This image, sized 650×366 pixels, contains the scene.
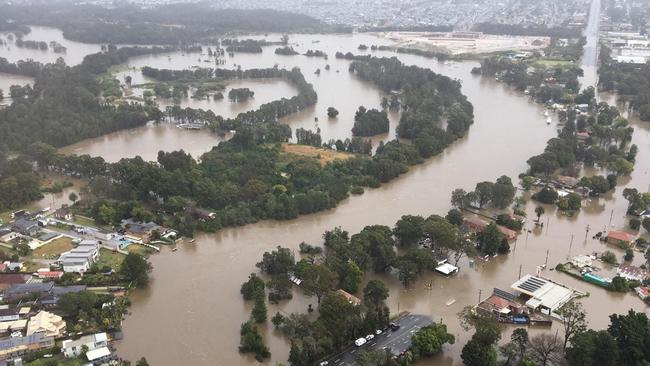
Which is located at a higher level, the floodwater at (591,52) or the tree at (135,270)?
the floodwater at (591,52)

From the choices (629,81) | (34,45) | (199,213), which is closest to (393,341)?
(199,213)

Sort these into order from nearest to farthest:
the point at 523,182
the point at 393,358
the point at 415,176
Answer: the point at 393,358 → the point at 523,182 → the point at 415,176

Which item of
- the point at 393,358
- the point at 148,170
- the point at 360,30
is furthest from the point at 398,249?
the point at 360,30

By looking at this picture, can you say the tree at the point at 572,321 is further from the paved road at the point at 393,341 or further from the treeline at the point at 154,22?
the treeline at the point at 154,22

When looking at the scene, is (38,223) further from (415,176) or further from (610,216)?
(610,216)

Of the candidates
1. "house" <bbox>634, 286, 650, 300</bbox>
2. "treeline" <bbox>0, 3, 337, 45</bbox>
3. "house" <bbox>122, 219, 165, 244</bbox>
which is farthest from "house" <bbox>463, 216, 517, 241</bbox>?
"treeline" <bbox>0, 3, 337, 45</bbox>

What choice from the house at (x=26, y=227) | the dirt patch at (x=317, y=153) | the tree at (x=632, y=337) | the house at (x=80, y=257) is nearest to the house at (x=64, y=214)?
the house at (x=26, y=227)

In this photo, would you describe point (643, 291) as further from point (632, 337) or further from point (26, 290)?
point (26, 290)
